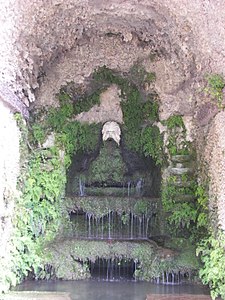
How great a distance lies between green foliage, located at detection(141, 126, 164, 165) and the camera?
962 cm

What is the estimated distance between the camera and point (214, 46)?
23.6ft

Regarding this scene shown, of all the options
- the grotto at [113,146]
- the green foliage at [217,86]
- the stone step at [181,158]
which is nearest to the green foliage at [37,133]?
the grotto at [113,146]

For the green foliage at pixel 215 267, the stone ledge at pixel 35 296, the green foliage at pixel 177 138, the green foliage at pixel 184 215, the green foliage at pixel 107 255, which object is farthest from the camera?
the green foliage at pixel 177 138

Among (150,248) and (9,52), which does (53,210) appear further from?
(9,52)

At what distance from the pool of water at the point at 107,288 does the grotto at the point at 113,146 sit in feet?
0.16

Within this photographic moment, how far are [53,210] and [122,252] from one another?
161 centimetres

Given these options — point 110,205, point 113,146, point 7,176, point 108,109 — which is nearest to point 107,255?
point 110,205

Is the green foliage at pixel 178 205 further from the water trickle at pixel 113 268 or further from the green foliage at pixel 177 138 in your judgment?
the water trickle at pixel 113 268

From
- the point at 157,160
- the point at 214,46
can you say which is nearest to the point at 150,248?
the point at 157,160

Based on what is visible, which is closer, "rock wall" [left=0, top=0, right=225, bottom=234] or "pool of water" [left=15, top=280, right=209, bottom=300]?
"pool of water" [left=15, top=280, right=209, bottom=300]

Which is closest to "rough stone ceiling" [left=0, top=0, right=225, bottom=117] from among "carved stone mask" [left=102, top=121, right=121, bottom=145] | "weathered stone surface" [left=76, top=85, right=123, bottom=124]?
"weathered stone surface" [left=76, top=85, right=123, bottom=124]

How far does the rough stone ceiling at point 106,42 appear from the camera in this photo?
706 cm

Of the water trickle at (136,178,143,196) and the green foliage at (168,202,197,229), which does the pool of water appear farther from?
the water trickle at (136,178,143,196)

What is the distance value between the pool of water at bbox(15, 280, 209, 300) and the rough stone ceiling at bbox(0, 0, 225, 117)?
3.28 m
